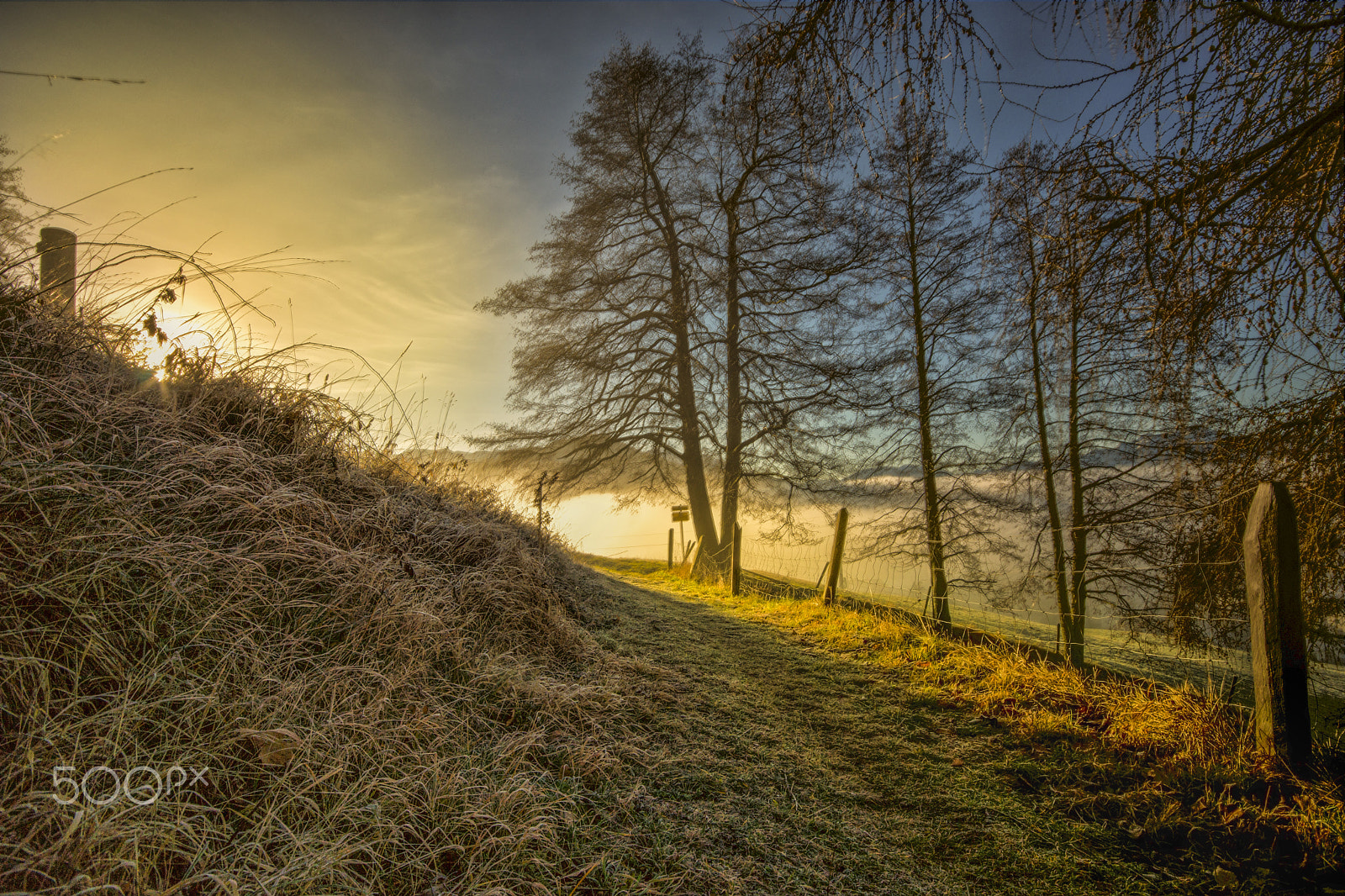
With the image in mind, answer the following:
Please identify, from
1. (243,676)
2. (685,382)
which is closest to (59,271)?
(243,676)

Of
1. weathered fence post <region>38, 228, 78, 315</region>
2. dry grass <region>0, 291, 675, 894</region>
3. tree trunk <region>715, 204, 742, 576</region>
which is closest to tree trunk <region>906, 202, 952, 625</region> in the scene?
tree trunk <region>715, 204, 742, 576</region>

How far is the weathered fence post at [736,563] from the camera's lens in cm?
923

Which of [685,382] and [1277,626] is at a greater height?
[685,382]

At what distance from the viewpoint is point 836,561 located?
7.12 m

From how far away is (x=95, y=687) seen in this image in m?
1.80

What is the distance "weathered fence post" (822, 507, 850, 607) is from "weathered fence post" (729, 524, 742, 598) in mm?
2224

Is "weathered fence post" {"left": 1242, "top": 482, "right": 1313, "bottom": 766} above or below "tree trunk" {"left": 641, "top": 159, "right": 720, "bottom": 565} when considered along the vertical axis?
below

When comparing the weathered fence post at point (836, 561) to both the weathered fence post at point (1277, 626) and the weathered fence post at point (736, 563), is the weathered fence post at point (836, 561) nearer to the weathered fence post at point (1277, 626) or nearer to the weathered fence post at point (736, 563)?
the weathered fence post at point (736, 563)

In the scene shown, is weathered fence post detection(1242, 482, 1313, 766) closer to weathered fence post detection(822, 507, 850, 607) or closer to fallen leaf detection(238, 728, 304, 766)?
weathered fence post detection(822, 507, 850, 607)

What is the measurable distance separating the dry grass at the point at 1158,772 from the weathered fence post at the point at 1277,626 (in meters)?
0.11

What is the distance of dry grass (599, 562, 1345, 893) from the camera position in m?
2.26

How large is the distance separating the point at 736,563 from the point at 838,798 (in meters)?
6.83

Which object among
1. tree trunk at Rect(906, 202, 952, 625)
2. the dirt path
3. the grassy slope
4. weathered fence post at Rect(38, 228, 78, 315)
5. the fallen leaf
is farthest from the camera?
tree trunk at Rect(906, 202, 952, 625)

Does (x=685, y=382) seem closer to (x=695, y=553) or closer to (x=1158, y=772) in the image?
(x=695, y=553)
